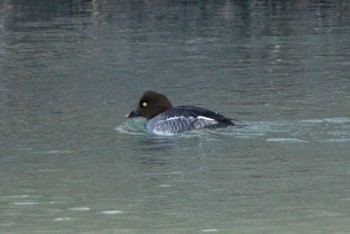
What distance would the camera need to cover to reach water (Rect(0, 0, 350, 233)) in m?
12.2

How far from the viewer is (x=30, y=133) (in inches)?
689

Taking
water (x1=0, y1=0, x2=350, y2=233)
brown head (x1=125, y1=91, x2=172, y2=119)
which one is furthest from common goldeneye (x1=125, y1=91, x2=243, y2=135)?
water (x1=0, y1=0, x2=350, y2=233)

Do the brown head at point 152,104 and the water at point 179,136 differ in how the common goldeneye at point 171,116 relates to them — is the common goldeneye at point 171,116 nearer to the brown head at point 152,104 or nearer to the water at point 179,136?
the brown head at point 152,104

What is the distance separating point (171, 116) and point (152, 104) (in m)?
1.10

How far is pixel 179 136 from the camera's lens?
57.8 ft

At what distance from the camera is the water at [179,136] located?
12.2m

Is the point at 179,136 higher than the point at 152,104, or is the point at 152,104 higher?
the point at 152,104

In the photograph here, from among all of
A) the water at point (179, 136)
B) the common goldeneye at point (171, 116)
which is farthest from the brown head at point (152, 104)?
the water at point (179, 136)

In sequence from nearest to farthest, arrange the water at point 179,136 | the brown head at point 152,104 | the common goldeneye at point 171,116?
the water at point 179,136 < the common goldeneye at point 171,116 < the brown head at point 152,104

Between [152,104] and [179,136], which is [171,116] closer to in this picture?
[179,136]

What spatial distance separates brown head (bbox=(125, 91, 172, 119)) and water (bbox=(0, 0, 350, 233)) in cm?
Result: 24

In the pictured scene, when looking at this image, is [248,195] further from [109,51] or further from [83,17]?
[83,17]

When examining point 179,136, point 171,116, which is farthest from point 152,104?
point 179,136

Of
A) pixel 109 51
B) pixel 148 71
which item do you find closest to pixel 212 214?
pixel 148 71
